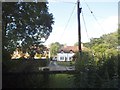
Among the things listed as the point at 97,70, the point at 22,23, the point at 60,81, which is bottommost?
the point at 60,81

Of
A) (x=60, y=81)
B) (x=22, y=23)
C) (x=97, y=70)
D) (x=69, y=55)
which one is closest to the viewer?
(x=97, y=70)

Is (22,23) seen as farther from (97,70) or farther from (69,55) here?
(69,55)

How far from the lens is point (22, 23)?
29.9 ft

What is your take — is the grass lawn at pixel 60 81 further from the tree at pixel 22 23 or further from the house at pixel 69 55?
the tree at pixel 22 23

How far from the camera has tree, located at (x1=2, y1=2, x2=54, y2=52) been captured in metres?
8.96

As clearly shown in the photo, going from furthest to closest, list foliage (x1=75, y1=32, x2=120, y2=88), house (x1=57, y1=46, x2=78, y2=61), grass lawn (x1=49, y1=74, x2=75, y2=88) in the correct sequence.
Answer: house (x1=57, y1=46, x2=78, y2=61) → grass lawn (x1=49, y1=74, x2=75, y2=88) → foliage (x1=75, y1=32, x2=120, y2=88)

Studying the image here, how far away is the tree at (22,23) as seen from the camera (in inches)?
353

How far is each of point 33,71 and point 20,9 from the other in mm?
1948

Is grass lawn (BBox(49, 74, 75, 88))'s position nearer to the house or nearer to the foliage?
the foliage

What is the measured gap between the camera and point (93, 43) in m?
12.7

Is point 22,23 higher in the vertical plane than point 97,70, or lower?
higher

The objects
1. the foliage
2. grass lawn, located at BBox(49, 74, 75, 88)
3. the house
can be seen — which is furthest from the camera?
the house

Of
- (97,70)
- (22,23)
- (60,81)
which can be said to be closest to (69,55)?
(60,81)

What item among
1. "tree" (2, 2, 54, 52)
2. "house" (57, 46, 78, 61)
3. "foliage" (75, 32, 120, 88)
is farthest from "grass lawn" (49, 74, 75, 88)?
"tree" (2, 2, 54, 52)
